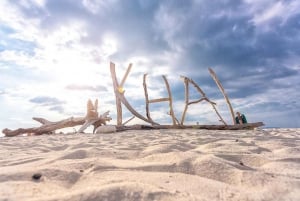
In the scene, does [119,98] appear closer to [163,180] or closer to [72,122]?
[72,122]

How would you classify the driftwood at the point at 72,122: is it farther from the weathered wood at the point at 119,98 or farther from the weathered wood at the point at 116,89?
the weathered wood at the point at 119,98

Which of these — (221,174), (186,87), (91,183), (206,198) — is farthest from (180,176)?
(186,87)

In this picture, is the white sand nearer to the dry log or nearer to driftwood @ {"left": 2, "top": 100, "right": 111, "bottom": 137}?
the dry log

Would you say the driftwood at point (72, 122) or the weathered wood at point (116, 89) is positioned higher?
the weathered wood at point (116, 89)

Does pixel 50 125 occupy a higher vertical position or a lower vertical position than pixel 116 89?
lower

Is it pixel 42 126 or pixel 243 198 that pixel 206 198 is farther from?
pixel 42 126

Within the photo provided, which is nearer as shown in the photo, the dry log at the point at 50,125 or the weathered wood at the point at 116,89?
the dry log at the point at 50,125

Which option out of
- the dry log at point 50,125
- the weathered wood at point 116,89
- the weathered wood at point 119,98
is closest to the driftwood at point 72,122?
the dry log at point 50,125

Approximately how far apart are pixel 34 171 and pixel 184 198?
1.11 m

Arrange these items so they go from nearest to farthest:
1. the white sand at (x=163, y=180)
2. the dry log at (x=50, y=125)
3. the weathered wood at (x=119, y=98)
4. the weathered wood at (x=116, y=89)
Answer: the white sand at (x=163, y=180)
the dry log at (x=50, y=125)
the weathered wood at (x=116, y=89)
the weathered wood at (x=119, y=98)

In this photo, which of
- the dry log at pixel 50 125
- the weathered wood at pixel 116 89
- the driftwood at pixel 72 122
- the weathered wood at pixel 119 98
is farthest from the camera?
the weathered wood at pixel 119 98

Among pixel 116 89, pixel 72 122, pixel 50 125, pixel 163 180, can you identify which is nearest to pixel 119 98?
pixel 116 89

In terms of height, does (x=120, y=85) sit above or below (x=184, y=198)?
above

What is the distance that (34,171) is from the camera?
1.97 metres
